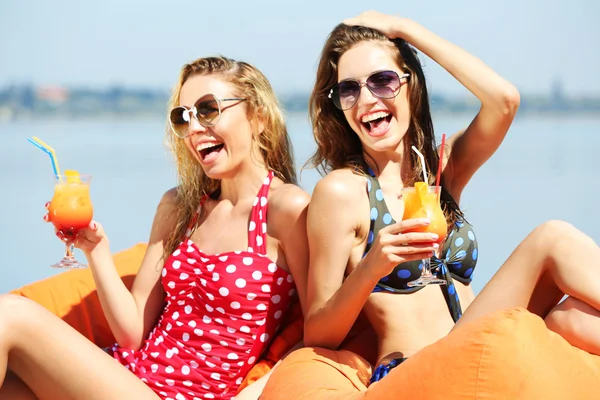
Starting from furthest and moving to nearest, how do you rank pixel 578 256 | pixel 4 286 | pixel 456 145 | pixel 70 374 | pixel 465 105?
pixel 465 105, pixel 4 286, pixel 456 145, pixel 70 374, pixel 578 256

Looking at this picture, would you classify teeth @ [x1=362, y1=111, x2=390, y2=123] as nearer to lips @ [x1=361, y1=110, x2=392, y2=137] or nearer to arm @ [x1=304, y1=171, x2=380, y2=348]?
lips @ [x1=361, y1=110, x2=392, y2=137]

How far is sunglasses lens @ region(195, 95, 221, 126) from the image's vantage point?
3.37m

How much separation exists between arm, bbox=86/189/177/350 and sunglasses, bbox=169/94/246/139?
14.3 inches

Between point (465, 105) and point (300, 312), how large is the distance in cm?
2410

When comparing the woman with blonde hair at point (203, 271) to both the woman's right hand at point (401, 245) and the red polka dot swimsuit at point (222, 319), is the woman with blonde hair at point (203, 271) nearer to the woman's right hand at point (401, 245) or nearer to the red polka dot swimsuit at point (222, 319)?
the red polka dot swimsuit at point (222, 319)

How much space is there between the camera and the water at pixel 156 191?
312 inches

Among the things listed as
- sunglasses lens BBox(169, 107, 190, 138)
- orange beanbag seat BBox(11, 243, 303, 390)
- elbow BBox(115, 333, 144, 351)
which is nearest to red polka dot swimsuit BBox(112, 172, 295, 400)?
elbow BBox(115, 333, 144, 351)

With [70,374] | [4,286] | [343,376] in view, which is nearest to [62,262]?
[70,374]

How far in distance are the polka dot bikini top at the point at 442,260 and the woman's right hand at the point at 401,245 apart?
37cm

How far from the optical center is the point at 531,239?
2.83m

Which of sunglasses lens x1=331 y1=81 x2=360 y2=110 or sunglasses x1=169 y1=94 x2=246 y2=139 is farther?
sunglasses x1=169 y1=94 x2=246 y2=139

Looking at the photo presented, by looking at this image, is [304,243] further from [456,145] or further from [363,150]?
[456,145]

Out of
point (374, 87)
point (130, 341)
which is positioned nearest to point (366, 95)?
point (374, 87)

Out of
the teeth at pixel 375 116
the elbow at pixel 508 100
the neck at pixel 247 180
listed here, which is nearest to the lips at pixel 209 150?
the neck at pixel 247 180
